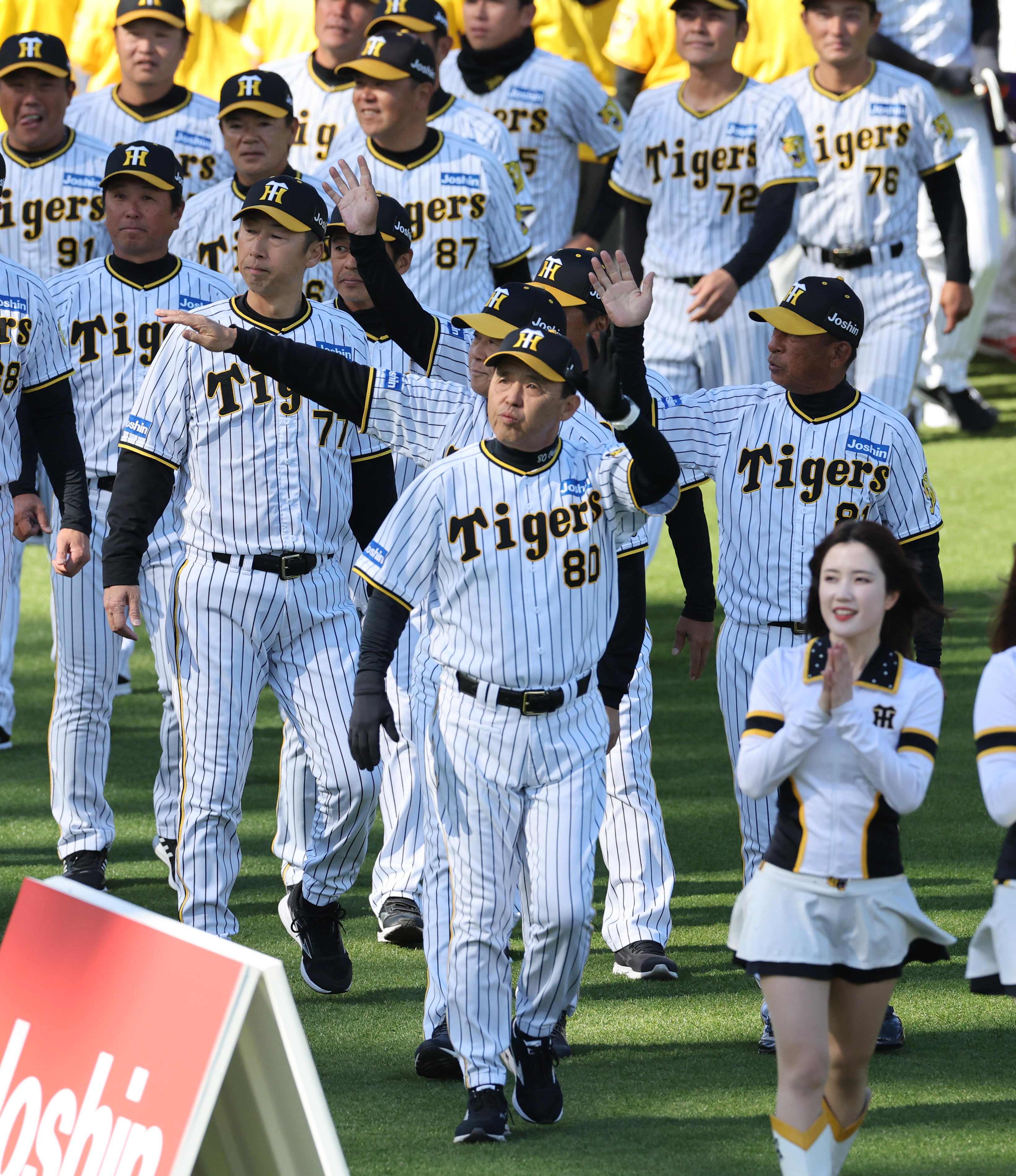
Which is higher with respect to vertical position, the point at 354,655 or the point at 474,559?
the point at 474,559

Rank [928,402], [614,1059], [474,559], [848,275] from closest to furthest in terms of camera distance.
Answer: [474,559], [614,1059], [848,275], [928,402]

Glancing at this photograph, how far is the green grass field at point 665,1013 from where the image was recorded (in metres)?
4.76

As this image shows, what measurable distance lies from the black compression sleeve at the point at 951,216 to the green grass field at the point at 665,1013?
1.94 m

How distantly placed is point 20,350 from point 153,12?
2514 millimetres

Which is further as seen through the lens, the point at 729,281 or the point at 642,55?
the point at 642,55

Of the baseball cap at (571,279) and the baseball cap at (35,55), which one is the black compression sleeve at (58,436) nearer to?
the baseball cap at (571,279)

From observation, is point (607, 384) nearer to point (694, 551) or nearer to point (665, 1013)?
point (694, 551)

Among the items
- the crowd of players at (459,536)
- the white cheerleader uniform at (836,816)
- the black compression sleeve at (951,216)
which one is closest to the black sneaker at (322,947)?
the crowd of players at (459,536)

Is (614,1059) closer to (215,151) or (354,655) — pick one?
(354,655)

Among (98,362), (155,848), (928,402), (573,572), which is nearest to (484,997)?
(573,572)

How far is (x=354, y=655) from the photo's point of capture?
596 centimetres

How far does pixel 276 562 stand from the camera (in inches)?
228

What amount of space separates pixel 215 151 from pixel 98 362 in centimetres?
204

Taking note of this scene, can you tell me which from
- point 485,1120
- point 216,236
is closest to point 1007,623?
point 485,1120
